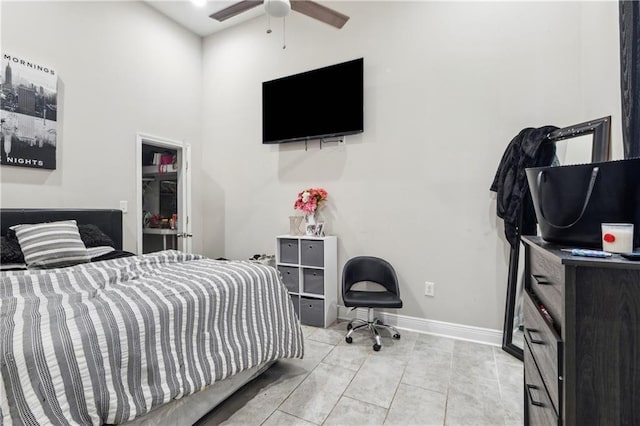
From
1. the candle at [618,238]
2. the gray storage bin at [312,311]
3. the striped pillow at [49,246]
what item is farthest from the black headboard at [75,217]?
the candle at [618,238]

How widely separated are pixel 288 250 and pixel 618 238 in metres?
2.81

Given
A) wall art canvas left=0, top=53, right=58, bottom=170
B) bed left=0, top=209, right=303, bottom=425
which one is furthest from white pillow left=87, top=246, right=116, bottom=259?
→ wall art canvas left=0, top=53, right=58, bottom=170

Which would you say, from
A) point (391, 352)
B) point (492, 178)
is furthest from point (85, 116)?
point (492, 178)

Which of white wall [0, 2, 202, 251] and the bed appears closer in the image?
the bed

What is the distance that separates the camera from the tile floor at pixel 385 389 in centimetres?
170

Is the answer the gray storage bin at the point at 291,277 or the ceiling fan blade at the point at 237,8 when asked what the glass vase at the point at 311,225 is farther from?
the ceiling fan blade at the point at 237,8

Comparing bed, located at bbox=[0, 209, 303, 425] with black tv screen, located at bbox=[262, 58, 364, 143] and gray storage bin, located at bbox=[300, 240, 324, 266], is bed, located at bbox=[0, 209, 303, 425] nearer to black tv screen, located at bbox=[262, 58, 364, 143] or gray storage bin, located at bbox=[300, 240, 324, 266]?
gray storage bin, located at bbox=[300, 240, 324, 266]

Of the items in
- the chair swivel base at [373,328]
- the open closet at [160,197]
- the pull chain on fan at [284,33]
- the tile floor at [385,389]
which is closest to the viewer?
the tile floor at [385,389]

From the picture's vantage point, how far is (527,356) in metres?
1.30

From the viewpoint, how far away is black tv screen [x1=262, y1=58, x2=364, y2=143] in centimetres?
315

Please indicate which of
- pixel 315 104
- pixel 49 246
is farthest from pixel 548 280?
pixel 49 246

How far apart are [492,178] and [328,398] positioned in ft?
7.44

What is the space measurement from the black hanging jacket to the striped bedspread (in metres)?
1.92

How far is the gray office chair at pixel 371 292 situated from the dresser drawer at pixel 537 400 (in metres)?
1.28
